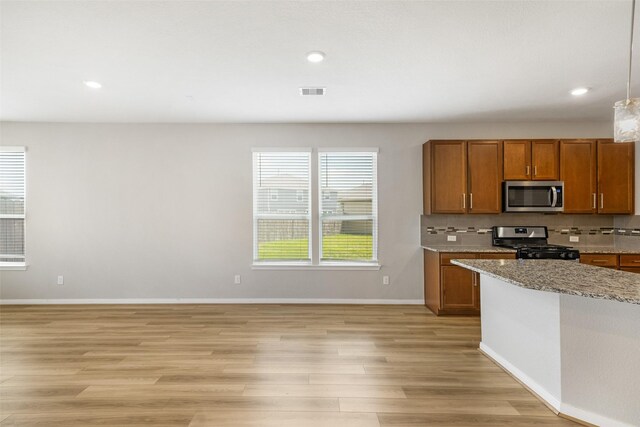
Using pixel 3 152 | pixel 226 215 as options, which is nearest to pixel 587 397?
pixel 226 215

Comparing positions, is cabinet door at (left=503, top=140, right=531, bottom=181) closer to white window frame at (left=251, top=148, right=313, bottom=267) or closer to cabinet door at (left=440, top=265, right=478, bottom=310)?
cabinet door at (left=440, top=265, right=478, bottom=310)

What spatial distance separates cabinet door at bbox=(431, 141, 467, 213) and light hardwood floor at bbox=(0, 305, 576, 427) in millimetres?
1535

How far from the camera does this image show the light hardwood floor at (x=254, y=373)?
87.7 inches

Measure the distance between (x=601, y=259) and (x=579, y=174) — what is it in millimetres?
1193

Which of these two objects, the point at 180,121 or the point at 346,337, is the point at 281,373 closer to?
the point at 346,337

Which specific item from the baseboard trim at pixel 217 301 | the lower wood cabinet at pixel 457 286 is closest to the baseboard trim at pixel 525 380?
the lower wood cabinet at pixel 457 286

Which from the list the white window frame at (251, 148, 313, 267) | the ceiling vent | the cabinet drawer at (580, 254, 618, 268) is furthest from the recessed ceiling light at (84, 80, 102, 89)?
the cabinet drawer at (580, 254, 618, 268)

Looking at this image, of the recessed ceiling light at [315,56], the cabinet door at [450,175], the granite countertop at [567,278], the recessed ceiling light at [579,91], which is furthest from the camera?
the cabinet door at [450,175]

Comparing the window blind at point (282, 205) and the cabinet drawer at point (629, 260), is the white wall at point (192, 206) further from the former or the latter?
the cabinet drawer at point (629, 260)

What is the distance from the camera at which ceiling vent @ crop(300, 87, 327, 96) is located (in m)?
3.64

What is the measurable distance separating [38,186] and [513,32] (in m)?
6.19

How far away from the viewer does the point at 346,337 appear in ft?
11.8

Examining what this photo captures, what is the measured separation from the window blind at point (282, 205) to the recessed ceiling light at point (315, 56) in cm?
215

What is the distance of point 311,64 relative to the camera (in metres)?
3.07
